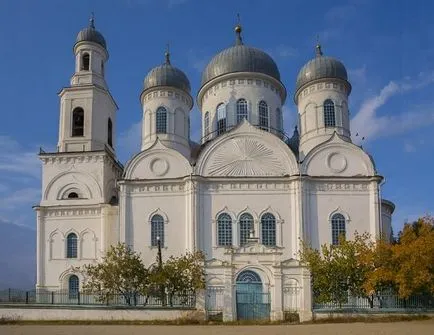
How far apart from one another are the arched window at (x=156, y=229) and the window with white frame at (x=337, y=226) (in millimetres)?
9132

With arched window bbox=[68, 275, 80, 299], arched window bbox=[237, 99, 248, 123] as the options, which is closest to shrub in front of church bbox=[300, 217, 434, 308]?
arched window bbox=[237, 99, 248, 123]

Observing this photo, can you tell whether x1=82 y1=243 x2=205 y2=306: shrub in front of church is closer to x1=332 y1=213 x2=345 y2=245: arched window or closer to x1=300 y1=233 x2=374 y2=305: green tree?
x1=300 y1=233 x2=374 y2=305: green tree

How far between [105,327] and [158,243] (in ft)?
27.8

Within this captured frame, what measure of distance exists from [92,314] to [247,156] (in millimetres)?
12769

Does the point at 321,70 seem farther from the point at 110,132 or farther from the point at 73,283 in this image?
the point at 73,283

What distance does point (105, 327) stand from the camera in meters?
21.2

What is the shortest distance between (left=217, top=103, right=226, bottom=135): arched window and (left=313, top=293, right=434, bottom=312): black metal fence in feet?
46.7

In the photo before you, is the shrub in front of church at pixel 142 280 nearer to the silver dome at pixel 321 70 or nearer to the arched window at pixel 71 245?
the arched window at pixel 71 245

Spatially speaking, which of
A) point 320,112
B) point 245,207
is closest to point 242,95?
point 320,112

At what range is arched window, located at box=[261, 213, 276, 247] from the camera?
3116cm

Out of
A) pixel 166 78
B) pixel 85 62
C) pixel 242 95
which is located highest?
pixel 85 62

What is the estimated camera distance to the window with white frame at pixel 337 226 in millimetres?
31203

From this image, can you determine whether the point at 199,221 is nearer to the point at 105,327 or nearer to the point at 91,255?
the point at 91,255

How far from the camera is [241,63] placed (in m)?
37.0
